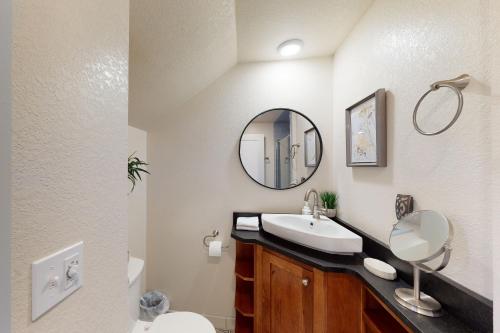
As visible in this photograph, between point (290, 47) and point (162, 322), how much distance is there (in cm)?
202

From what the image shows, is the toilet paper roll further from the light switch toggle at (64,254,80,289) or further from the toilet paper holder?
the light switch toggle at (64,254,80,289)

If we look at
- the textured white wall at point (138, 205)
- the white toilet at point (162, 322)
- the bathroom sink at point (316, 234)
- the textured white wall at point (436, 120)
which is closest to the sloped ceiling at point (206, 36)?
the textured white wall at point (138, 205)

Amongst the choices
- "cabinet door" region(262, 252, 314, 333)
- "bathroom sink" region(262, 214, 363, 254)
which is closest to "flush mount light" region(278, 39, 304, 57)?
"bathroom sink" region(262, 214, 363, 254)

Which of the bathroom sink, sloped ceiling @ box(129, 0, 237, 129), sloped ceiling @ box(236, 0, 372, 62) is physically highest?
sloped ceiling @ box(236, 0, 372, 62)

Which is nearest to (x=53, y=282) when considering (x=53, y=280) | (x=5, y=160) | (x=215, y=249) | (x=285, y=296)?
(x=53, y=280)

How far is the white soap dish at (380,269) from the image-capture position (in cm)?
85

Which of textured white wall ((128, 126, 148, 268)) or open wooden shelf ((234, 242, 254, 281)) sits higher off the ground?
textured white wall ((128, 126, 148, 268))

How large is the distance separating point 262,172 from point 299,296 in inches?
36.3

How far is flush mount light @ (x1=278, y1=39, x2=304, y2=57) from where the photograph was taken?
4.77 ft

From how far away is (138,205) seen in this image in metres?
1.63

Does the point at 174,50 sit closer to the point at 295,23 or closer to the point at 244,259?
the point at 295,23

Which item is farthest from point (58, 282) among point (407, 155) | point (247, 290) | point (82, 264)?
point (247, 290)

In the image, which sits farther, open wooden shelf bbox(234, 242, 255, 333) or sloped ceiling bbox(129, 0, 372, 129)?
open wooden shelf bbox(234, 242, 255, 333)

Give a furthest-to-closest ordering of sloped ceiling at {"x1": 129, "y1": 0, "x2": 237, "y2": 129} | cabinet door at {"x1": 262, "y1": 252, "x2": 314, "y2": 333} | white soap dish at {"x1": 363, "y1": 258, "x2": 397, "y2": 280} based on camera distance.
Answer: cabinet door at {"x1": 262, "y1": 252, "x2": 314, "y2": 333}, sloped ceiling at {"x1": 129, "y1": 0, "x2": 237, "y2": 129}, white soap dish at {"x1": 363, "y1": 258, "x2": 397, "y2": 280}
